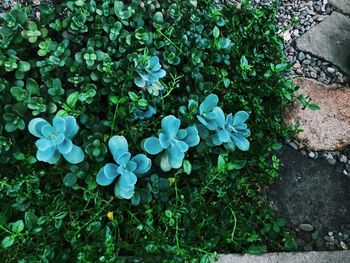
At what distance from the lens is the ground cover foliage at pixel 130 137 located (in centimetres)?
165

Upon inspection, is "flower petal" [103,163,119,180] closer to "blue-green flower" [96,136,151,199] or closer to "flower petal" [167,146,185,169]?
"blue-green flower" [96,136,151,199]

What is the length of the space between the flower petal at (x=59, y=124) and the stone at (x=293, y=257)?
0.68m

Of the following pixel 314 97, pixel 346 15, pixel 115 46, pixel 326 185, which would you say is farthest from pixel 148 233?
pixel 346 15

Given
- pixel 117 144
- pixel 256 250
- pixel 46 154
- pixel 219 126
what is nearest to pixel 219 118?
pixel 219 126

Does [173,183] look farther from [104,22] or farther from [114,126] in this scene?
[104,22]

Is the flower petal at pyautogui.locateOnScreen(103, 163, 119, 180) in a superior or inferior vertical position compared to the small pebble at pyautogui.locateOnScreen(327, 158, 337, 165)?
superior

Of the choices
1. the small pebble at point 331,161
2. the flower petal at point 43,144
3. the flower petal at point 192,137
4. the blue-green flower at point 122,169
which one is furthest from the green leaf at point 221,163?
the small pebble at point 331,161

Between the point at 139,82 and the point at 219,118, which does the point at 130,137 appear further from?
the point at 219,118

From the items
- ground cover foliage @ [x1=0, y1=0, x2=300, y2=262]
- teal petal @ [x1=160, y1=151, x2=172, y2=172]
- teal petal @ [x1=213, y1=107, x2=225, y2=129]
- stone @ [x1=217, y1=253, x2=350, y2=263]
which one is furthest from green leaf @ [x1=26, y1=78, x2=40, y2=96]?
stone @ [x1=217, y1=253, x2=350, y2=263]

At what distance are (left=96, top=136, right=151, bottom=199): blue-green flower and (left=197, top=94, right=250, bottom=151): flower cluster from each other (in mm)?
245

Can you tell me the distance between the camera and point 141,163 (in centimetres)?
167

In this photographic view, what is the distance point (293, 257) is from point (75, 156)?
2.74 feet

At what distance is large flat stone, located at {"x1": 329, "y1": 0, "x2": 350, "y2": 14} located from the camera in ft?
9.07

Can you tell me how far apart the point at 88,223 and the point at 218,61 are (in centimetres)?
80
